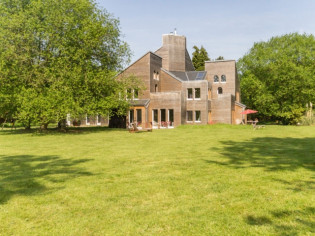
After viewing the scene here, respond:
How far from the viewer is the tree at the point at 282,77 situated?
42.6 meters

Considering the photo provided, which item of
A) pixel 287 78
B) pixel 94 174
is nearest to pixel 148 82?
pixel 287 78

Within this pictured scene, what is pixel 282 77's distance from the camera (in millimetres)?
43719

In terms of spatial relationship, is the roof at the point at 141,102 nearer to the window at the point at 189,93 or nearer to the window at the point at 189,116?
the window at the point at 189,93

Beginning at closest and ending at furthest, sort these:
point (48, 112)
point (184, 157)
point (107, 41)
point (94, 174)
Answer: point (94, 174)
point (184, 157)
point (48, 112)
point (107, 41)

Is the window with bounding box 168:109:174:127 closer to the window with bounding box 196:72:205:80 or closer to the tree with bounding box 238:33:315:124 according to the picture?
the window with bounding box 196:72:205:80

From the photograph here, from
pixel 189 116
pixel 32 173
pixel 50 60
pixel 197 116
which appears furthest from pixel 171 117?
pixel 32 173

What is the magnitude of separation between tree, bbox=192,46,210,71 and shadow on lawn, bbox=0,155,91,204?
193ft

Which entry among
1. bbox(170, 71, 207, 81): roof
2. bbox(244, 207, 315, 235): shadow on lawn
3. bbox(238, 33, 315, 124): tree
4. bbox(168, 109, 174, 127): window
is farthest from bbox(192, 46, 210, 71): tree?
bbox(244, 207, 315, 235): shadow on lawn

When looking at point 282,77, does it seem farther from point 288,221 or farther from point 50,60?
point 288,221

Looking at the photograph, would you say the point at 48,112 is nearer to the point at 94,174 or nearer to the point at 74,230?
the point at 94,174

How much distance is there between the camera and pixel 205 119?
114ft

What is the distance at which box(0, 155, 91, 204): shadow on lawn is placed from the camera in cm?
594

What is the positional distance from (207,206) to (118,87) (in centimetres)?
2295

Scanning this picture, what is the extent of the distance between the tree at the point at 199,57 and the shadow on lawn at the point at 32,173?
58822 millimetres
